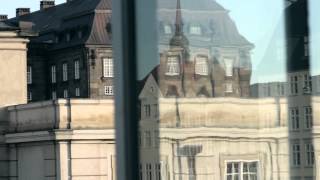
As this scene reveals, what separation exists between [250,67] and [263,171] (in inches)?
3.1

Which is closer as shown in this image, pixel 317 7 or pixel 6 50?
pixel 317 7

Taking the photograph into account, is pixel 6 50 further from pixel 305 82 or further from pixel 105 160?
pixel 305 82

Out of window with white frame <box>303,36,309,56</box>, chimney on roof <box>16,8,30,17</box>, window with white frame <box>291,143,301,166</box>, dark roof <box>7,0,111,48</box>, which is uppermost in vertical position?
chimney on roof <box>16,8,30,17</box>

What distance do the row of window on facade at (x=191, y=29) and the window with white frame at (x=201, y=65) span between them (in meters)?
0.02

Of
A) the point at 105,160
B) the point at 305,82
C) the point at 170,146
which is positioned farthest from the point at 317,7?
the point at 105,160

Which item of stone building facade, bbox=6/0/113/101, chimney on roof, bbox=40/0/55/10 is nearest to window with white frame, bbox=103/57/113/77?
stone building facade, bbox=6/0/113/101

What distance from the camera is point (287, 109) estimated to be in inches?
24.8

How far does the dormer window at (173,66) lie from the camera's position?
2.28 ft

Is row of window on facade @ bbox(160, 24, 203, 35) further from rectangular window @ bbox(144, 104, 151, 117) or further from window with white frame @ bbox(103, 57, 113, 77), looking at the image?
window with white frame @ bbox(103, 57, 113, 77)

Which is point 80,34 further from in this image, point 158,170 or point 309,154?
point 309,154

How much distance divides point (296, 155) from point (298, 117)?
27 mm

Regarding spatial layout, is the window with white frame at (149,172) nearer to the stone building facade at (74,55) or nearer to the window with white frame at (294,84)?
the window with white frame at (294,84)

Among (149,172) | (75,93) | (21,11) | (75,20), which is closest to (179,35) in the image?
(149,172)

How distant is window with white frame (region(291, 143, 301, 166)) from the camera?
0.61m
